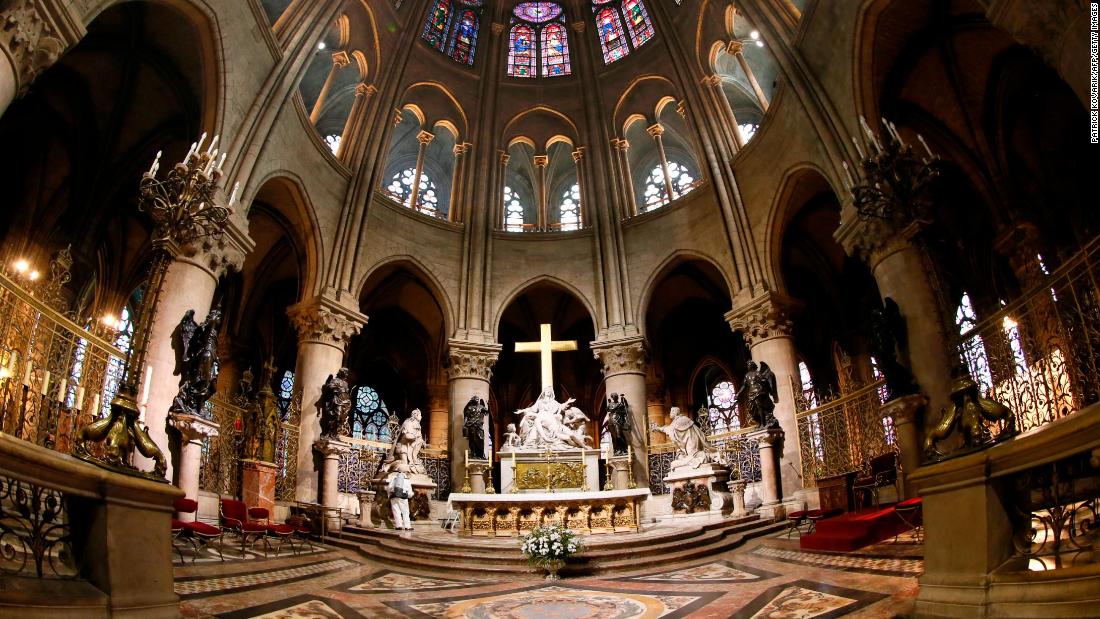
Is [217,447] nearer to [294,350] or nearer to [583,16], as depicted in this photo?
[294,350]

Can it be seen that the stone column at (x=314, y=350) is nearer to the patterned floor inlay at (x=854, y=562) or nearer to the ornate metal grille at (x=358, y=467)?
the ornate metal grille at (x=358, y=467)

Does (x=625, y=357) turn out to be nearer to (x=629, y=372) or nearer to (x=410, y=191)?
(x=629, y=372)

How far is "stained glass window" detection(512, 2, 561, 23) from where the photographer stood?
22.0 meters

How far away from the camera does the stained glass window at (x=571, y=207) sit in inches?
866

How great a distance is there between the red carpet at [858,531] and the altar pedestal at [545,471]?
6.22m

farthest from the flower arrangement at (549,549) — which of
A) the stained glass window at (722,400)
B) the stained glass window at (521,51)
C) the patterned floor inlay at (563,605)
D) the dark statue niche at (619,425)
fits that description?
the stained glass window at (521,51)

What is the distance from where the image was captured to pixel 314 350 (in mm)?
15312

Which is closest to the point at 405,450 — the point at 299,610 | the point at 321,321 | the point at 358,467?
the point at 358,467

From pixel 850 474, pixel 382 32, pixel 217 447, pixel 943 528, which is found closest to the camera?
pixel 943 528

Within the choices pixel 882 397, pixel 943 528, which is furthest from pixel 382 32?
pixel 943 528

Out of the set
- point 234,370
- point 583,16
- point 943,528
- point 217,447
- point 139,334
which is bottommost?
point 943,528

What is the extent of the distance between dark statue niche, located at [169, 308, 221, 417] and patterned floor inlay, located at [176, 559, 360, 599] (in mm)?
3652

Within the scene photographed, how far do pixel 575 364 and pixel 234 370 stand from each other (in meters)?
12.8

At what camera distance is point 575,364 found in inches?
1023
